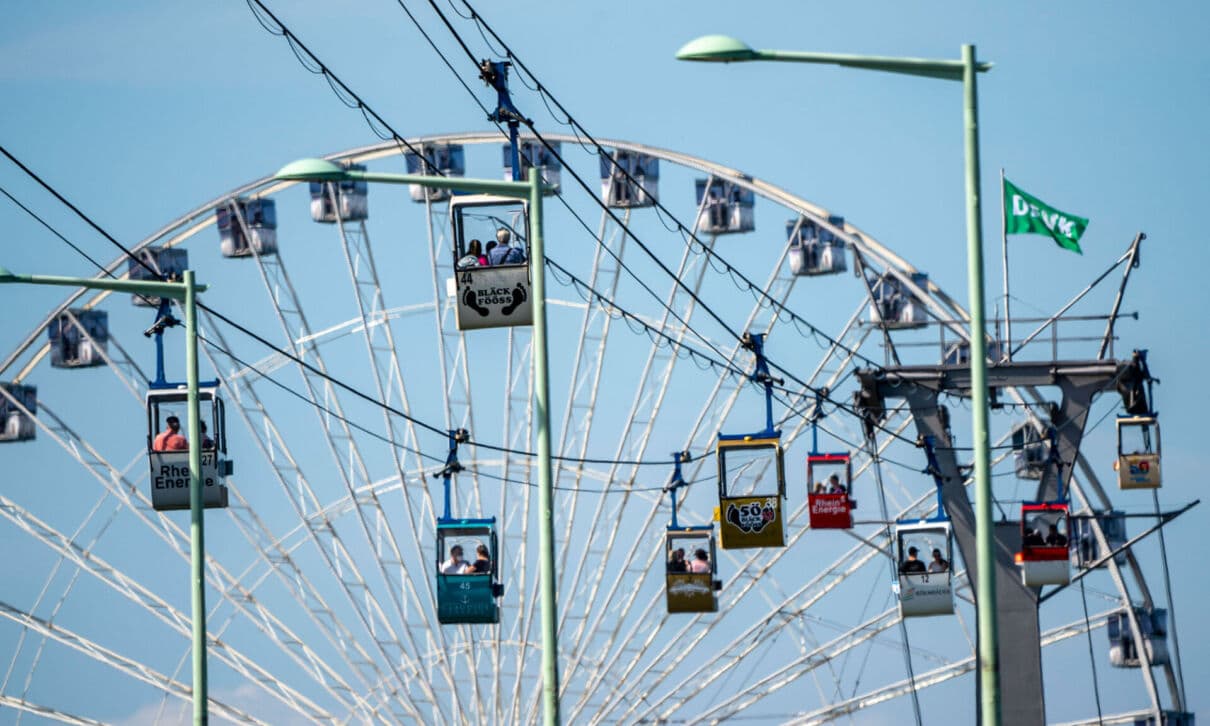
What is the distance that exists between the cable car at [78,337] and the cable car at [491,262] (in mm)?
30153

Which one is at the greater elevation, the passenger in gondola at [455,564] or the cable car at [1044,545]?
the cable car at [1044,545]

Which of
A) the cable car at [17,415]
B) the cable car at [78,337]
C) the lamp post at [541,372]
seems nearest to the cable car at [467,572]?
the lamp post at [541,372]

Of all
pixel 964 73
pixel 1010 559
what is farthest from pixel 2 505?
pixel 964 73

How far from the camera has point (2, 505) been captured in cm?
6353

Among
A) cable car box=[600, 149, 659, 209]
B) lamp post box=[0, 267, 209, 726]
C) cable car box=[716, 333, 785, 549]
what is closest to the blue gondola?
lamp post box=[0, 267, 209, 726]

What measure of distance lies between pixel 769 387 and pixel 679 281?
8.73 m

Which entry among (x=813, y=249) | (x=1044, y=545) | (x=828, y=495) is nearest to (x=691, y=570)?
(x=828, y=495)

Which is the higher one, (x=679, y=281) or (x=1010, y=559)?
(x=679, y=281)

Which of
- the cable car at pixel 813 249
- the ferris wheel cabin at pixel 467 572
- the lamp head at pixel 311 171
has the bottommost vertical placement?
the ferris wheel cabin at pixel 467 572

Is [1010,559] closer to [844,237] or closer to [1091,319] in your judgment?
[1091,319]

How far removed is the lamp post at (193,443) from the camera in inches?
1291

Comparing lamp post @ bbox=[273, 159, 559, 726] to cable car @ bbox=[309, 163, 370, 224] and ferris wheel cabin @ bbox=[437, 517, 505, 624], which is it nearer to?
ferris wheel cabin @ bbox=[437, 517, 505, 624]

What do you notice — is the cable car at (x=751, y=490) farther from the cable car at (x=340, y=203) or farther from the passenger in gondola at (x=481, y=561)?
the cable car at (x=340, y=203)

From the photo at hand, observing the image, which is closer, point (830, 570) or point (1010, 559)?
point (1010, 559)
